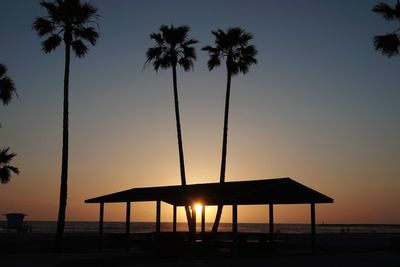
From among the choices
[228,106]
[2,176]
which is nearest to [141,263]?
[2,176]

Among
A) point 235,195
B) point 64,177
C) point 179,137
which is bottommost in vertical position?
point 235,195

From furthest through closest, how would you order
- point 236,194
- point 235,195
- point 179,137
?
point 179,137 → point 236,194 → point 235,195

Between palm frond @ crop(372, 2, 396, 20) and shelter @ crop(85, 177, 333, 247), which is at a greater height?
palm frond @ crop(372, 2, 396, 20)

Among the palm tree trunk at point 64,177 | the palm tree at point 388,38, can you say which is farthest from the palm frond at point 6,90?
the palm tree at point 388,38

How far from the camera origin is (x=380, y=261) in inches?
749

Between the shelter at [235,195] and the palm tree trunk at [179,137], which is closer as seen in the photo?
the shelter at [235,195]

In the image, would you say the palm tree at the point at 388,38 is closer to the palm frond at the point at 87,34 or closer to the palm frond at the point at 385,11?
the palm frond at the point at 385,11

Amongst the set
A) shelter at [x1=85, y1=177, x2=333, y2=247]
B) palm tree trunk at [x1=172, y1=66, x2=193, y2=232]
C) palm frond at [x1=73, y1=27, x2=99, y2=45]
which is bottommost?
shelter at [x1=85, y1=177, x2=333, y2=247]

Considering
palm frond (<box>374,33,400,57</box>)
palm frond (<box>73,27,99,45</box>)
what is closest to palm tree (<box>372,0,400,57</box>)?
palm frond (<box>374,33,400,57</box>)

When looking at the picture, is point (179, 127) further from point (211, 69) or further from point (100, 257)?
point (100, 257)

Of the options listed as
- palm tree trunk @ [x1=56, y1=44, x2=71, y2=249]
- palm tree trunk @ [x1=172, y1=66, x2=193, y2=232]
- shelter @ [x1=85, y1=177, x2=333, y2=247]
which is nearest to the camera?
shelter @ [x1=85, y1=177, x2=333, y2=247]

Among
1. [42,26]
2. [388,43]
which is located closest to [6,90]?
[42,26]

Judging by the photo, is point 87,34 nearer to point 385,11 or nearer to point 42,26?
point 42,26

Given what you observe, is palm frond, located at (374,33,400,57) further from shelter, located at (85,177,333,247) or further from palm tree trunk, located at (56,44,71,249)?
palm tree trunk, located at (56,44,71,249)
